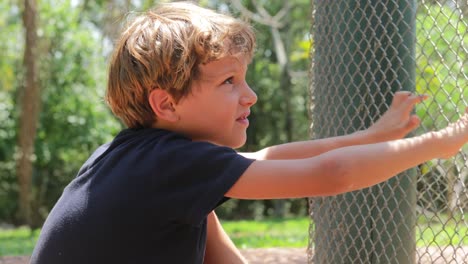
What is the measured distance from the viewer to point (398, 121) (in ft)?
6.86

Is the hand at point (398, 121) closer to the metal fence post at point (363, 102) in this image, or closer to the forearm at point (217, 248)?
the forearm at point (217, 248)

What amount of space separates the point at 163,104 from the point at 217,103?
0.46 feet

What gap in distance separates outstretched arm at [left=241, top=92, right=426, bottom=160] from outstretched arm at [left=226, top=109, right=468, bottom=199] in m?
0.42

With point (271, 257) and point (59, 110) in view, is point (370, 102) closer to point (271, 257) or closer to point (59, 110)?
point (271, 257)

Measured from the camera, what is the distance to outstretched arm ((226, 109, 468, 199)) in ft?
5.34

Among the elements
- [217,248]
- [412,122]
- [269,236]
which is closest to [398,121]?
[412,122]

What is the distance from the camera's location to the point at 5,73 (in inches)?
627

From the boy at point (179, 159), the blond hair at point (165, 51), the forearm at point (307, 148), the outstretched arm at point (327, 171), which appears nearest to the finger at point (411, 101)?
the forearm at point (307, 148)

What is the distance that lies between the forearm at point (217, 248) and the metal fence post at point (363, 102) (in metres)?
0.95

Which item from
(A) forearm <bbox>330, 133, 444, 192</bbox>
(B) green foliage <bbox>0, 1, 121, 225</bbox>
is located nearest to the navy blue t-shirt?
(A) forearm <bbox>330, 133, 444, 192</bbox>

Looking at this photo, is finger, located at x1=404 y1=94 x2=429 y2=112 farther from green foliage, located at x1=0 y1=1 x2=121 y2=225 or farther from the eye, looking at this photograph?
green foliage, located at x1=0 y1=1 x2=121 y2=225

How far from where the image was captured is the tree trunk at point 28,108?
1093 cm

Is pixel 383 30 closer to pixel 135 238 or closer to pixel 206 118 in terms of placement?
pixel 206 118

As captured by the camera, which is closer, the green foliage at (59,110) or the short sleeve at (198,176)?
the short sleeve at (198,176)
